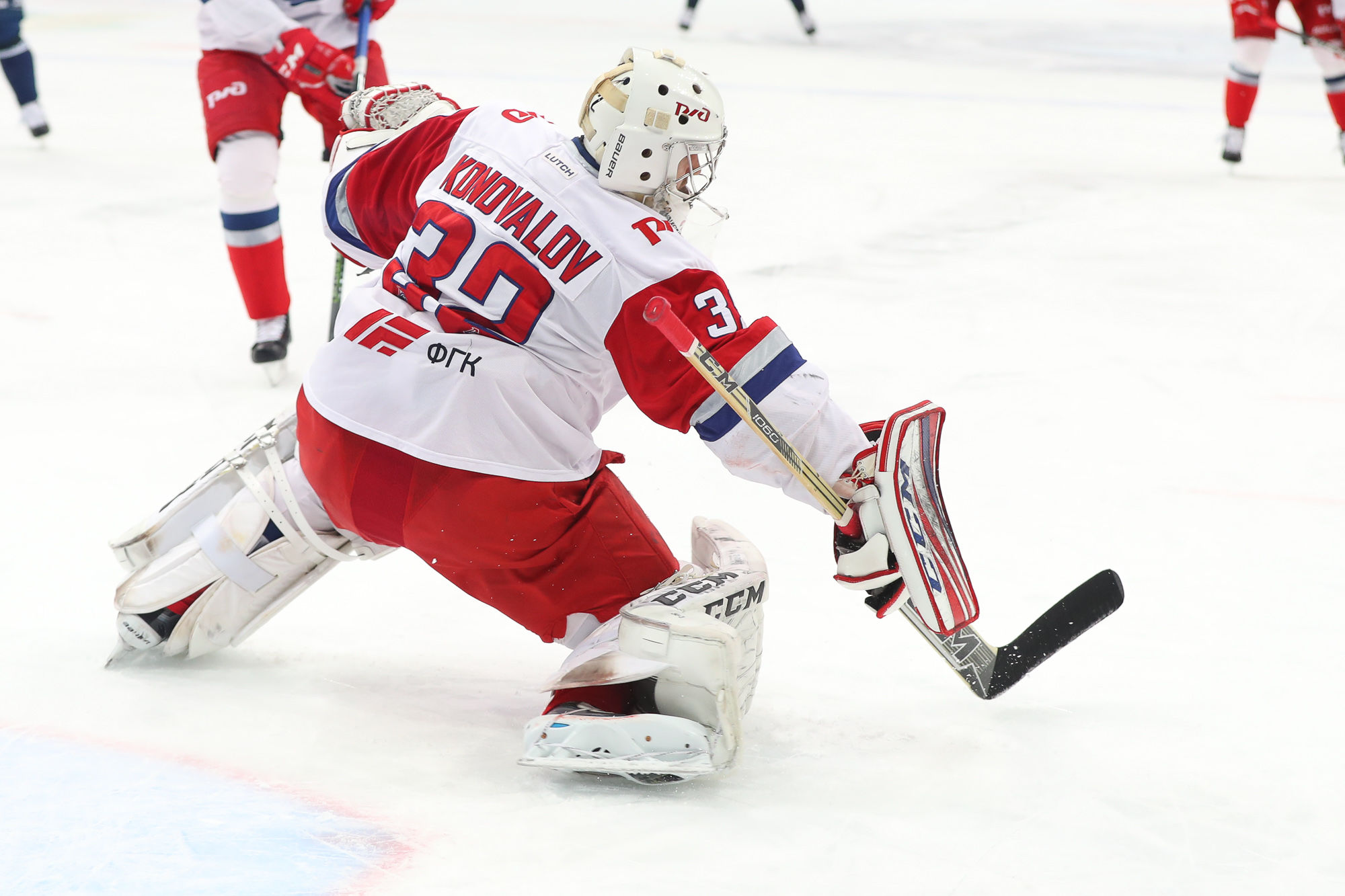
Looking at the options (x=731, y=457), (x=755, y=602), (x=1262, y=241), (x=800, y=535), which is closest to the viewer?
(x=731, y=457)

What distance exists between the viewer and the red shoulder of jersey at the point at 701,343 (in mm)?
1496

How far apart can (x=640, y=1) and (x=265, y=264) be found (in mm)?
8145

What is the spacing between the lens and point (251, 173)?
3100mm

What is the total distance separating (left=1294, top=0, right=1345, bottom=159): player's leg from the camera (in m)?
5.23

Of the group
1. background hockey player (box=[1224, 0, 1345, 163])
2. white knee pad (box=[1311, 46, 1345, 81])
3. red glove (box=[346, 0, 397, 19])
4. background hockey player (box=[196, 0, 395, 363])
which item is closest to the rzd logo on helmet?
background hockey player (box=[196, 0, 395, 363])

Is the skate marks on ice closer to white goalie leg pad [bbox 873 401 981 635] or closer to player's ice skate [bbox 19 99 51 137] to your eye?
white goalie leg pad [bbox 873 401 981 635]

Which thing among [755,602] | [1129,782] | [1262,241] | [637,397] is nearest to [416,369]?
[637,397]

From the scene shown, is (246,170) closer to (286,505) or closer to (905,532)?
(286,505)

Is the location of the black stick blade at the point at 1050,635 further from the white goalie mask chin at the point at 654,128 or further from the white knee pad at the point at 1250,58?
the white knee pad at the point at 1250,58

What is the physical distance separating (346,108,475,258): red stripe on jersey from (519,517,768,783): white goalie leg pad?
63 cm

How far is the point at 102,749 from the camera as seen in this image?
63.0 inches

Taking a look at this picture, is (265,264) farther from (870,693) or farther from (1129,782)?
(1129,782)

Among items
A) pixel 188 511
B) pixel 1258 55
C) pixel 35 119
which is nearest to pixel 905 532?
pixel 188 511

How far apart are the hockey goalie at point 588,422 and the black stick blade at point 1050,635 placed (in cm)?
24
